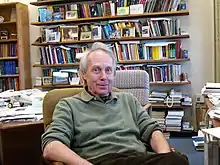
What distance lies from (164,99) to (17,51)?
2218 mm

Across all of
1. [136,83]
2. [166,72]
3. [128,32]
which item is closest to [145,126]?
[136,83]

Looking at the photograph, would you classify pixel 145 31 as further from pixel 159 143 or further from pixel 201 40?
pixel 159 143

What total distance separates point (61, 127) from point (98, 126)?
0.69ft

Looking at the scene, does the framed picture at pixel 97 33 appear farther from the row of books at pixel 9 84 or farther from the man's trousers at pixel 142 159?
the man's trousers at pixel 142 159

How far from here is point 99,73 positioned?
198 centimetres

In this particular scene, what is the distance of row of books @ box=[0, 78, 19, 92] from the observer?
4.98 metres

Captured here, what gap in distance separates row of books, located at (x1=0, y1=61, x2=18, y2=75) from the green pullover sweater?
323cm

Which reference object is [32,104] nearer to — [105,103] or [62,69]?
[105,103]

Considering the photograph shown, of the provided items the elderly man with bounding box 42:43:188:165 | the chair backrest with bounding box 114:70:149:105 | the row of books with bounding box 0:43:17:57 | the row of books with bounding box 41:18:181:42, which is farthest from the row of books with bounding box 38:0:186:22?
the elderly man with bounding box 42:43:188:165

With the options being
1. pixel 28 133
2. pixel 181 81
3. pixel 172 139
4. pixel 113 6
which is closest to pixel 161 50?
pixel 181 81

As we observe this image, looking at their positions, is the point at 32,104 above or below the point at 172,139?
above

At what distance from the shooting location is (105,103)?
6.33ft

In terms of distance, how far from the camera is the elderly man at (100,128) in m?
1.64

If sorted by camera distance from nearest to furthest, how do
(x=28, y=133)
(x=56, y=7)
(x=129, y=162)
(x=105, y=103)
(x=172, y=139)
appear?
(x=129, y=162)
(x=105, y=103)
(x=28, y=133)
(x=172, y=139)
(x=56, y=7)
